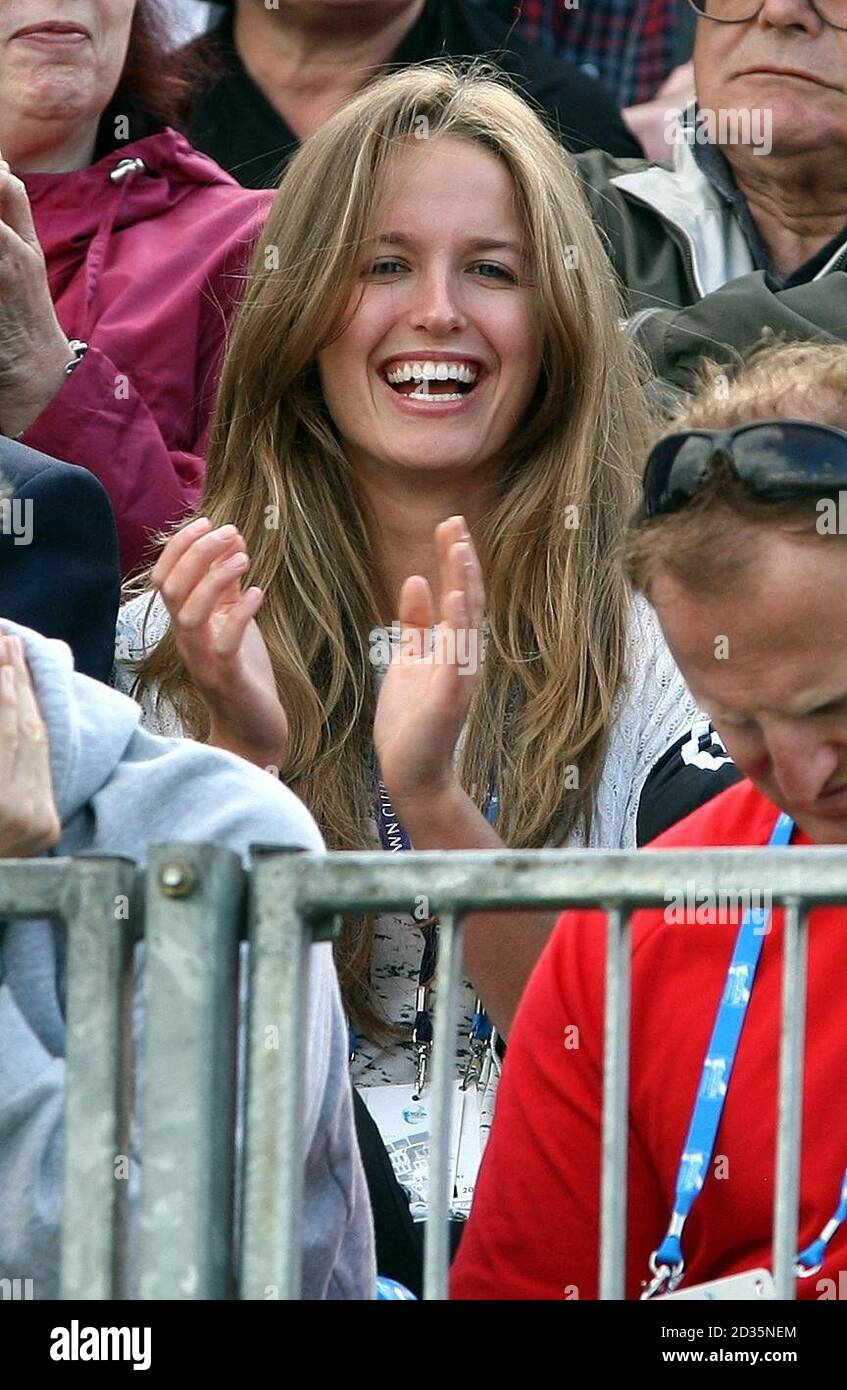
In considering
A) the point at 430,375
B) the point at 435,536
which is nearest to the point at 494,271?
the point at 430,375

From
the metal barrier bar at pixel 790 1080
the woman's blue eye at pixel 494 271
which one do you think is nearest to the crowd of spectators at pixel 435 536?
the woman's blue eye at pixel 494 271

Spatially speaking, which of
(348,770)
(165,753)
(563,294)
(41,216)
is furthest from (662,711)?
(41,216)

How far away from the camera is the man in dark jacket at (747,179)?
418cm

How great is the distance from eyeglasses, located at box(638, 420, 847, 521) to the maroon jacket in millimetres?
1334

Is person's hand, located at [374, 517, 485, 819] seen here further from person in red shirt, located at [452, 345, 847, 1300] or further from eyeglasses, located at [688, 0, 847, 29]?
eyeglasses, located at [688, 0, 847, 29]

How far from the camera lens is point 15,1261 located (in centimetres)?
207

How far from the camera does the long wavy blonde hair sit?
331cm

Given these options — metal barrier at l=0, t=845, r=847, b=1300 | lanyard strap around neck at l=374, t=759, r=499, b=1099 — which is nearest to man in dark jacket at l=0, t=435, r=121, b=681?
lanyard strap around neck at l=374, t=759, r=499, b=1099

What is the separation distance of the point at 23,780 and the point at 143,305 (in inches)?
76.1

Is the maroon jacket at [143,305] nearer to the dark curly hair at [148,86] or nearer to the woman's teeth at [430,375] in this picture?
the dark curly hair at [148,86]

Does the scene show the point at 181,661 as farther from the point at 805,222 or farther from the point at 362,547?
the point at 805,222

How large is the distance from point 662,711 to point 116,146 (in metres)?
1.55

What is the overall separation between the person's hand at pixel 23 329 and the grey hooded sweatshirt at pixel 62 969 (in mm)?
1259

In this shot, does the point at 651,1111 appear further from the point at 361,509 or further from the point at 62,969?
the point at 361,509
